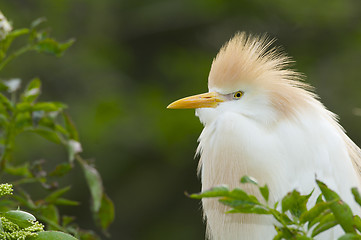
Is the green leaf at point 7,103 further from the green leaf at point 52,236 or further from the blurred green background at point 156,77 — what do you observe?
the blurred green background at point 156,77

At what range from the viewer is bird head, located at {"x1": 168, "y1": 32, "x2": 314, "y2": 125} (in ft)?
5.64

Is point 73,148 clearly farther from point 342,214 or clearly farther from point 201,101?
point 342,214

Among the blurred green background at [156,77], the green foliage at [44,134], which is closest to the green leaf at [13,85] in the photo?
the green foliage at [44,134]

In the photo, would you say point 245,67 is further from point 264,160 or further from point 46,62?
point 46,62

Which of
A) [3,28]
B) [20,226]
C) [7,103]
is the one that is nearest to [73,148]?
[7,103]

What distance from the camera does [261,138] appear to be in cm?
169

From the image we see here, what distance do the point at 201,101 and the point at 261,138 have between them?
0.21 metres

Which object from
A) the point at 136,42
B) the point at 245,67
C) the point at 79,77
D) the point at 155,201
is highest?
the point at 136,42

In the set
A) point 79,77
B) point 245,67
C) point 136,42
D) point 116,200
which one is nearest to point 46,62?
point 79,77

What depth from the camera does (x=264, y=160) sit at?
165cm

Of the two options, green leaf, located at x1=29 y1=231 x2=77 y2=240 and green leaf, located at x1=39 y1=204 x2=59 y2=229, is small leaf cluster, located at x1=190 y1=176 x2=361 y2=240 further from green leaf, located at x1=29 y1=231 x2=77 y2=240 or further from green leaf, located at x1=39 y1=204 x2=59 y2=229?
green leaf, located at x1=39 y1=204 x2=59 y2=229

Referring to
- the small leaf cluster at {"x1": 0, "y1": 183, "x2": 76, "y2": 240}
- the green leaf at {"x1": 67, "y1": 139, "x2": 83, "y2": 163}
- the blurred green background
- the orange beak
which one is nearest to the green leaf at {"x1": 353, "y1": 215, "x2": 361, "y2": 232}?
the small leaf cluster at {"x1": 0, "y1": 183, "x2": 76, "y2": 240}

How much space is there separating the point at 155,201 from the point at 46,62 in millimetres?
1650

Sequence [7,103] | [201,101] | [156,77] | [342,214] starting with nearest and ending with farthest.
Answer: [342,214] < [7,103] < [201,101] < [156,77]
